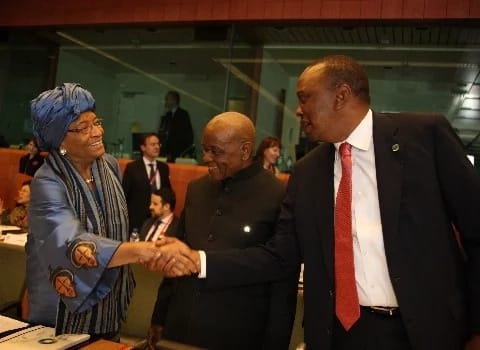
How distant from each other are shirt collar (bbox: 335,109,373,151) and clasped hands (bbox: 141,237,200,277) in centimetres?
68

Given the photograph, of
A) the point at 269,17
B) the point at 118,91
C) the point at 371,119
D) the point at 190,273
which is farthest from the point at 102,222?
the point at 118,91

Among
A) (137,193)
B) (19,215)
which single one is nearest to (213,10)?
(137,193)

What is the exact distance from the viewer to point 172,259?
5.99ft

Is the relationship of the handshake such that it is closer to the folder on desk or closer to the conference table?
the folder on desk

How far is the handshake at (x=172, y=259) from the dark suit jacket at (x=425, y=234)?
0.46 meters

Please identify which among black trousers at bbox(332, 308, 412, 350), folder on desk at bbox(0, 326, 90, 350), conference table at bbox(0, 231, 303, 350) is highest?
black trousers at bbox(332, 308, 412, 350)

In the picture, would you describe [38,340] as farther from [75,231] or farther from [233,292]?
[233,292]

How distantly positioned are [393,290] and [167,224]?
3566 millimetres

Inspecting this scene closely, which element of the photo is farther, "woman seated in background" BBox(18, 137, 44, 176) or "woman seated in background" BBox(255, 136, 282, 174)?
"woman seated in background" BBox(18, 137, 44, 176)

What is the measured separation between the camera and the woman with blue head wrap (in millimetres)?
1620


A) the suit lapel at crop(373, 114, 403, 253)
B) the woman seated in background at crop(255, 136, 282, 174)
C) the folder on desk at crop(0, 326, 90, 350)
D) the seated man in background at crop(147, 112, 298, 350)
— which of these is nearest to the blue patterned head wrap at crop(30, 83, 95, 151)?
the seated man in background at crop(147, 112, 298, 350)

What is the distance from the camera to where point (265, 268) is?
6.03 feet

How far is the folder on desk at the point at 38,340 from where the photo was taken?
135 centimetres

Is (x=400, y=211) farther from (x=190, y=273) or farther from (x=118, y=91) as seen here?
(x=118, y=91)
